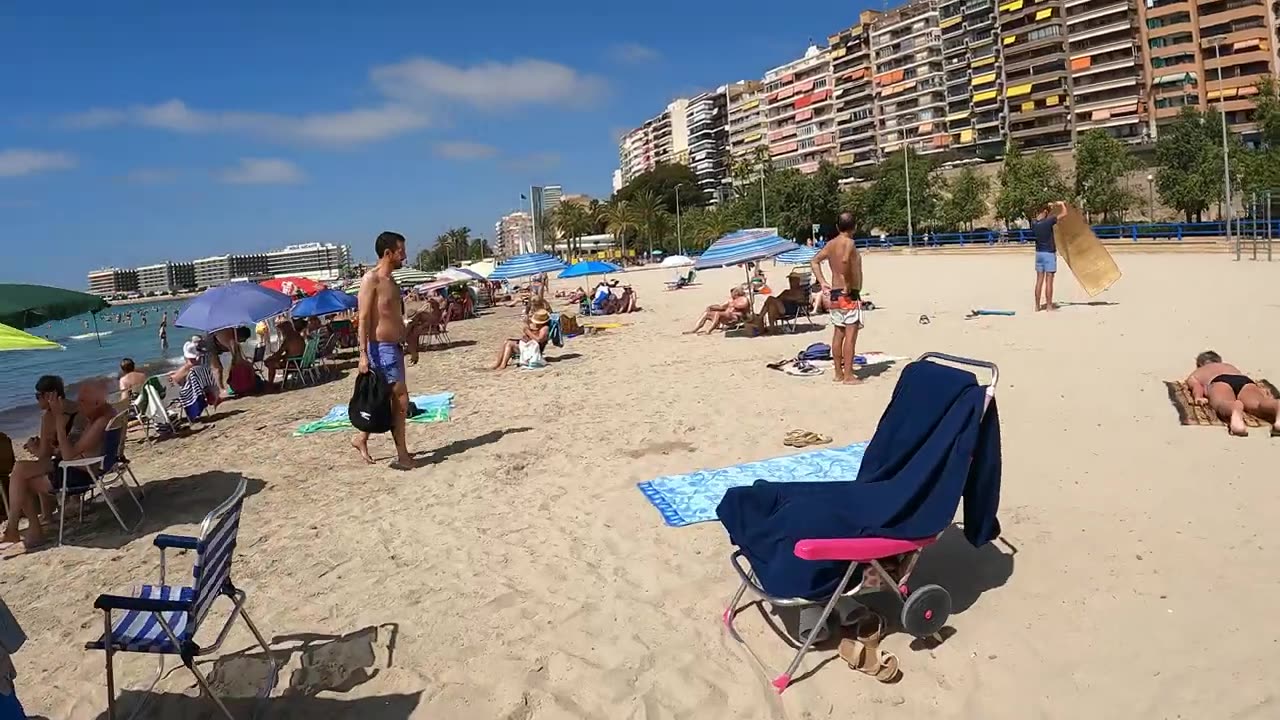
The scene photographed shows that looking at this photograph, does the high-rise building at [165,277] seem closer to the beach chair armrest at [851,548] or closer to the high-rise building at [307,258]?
the high-rise building at [307,258]

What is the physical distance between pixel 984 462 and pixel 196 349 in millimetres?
10041

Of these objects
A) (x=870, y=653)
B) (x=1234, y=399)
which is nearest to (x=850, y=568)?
(x=870, y=653)

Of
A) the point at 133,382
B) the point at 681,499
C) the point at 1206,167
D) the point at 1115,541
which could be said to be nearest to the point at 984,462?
the point at 1115,541

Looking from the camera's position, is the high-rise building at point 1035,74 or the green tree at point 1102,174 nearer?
Answer: the green tree at point 1102,174

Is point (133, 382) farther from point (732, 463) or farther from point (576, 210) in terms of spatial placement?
point (576, 210)

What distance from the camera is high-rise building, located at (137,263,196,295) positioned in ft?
479

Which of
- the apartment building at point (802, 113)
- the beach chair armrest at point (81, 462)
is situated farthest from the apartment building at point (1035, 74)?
the beach chair armrest at point (81, 462)

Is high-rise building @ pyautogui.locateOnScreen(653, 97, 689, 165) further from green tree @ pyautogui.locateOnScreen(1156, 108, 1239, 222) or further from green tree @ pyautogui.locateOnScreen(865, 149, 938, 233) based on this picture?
green tree @ pyautogui.locateOnScreen(1156, 108, 1239, 222)

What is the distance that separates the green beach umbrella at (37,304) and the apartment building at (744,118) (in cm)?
11594

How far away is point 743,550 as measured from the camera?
10.1ft

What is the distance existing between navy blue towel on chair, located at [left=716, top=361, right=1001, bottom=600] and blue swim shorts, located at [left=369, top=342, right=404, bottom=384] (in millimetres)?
3300

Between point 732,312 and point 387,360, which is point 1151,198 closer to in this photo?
point 732,312

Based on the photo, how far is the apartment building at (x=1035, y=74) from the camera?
7375 centimetres

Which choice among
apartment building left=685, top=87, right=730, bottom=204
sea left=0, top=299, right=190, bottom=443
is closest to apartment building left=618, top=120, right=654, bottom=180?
apartment building left=685, top=87, right=730, bottom=204
